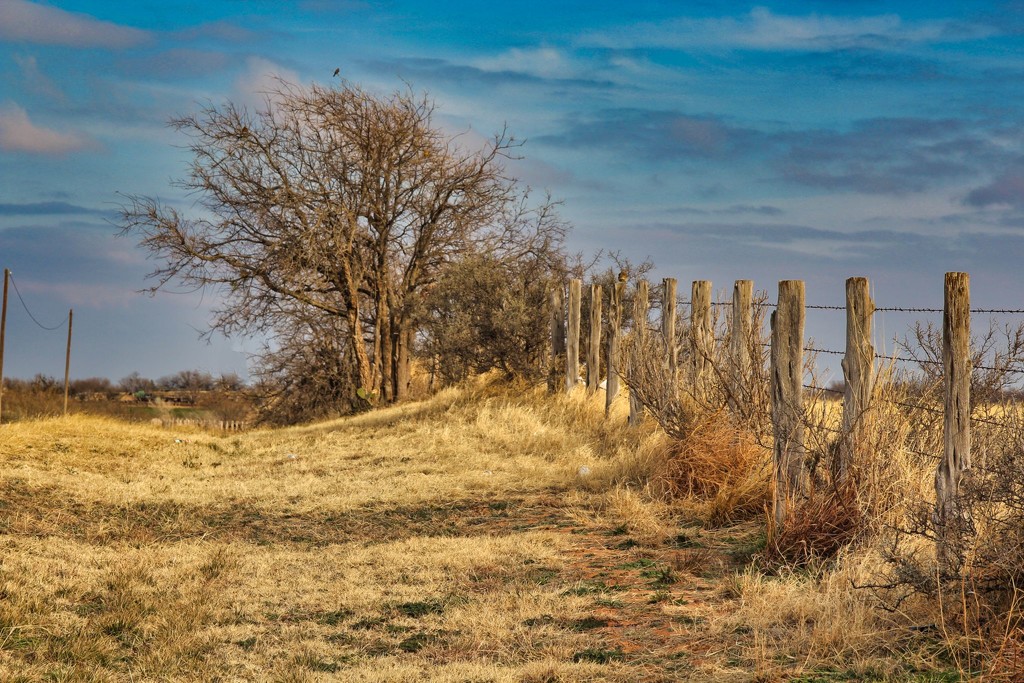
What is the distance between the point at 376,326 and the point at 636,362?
13.3 m

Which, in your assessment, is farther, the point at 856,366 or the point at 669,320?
the point at 669,320

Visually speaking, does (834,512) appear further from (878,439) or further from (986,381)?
(986,381)

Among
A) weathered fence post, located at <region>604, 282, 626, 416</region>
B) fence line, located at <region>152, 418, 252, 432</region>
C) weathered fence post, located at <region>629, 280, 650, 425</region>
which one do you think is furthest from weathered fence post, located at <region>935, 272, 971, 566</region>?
fence line, located at <region>152, 418, 252, 432</region>

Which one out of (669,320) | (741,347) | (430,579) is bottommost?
(430,579)

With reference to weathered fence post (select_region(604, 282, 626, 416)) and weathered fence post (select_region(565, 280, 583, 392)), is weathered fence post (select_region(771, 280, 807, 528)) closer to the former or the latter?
weathered fence post (select_region(604, 282, 626, 416))

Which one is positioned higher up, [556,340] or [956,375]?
[556,340]

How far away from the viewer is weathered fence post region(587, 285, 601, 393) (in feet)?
54.1

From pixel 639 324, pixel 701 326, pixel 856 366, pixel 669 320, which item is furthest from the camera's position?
pixel 639 324

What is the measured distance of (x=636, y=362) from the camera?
11.5 metres

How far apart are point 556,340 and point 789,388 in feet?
33.3

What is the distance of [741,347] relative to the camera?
10211 millimetres

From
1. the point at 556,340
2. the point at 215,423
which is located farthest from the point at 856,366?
the point at 215,423

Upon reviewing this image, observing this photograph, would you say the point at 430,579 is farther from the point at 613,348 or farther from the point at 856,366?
the point at 613,348

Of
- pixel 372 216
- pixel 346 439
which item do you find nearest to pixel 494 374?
pixel 346 439
